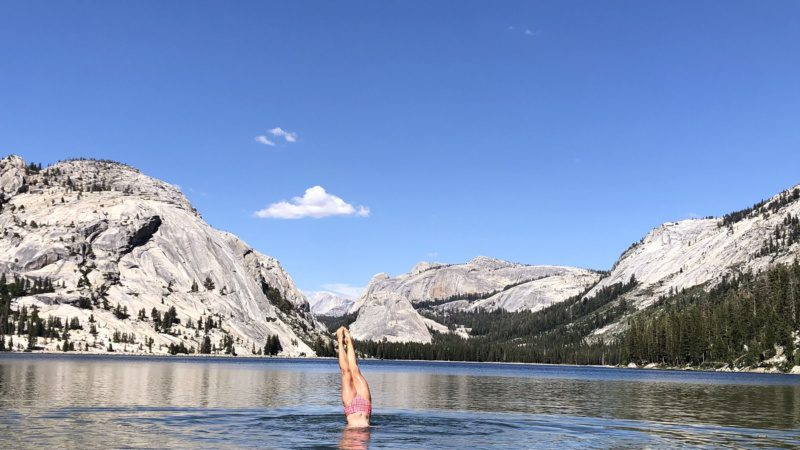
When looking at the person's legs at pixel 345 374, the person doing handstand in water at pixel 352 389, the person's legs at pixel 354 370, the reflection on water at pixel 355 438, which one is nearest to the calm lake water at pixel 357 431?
the reflection on water at pixel 355 438

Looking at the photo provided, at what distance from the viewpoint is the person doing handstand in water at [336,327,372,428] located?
134 ft

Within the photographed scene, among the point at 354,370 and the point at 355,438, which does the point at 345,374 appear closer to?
the point at 354,370

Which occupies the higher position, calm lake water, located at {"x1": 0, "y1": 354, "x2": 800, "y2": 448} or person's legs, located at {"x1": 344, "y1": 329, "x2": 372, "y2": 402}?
person's legs, located at {"x1": 344, "y1": 329, "x2": 372, "y2": 402}

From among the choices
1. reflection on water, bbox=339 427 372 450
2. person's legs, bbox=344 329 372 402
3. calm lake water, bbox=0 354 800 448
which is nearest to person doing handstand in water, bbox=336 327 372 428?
person's legs, bbox=344 329 372 402

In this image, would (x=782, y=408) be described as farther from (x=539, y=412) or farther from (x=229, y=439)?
(x=229, y=439)

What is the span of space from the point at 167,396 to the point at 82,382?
22.4m

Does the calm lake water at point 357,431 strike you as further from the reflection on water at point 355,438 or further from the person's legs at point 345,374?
the person's legs at point 345,374

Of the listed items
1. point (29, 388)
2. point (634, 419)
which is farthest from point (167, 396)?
point (634, 419)

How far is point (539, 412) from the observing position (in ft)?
210

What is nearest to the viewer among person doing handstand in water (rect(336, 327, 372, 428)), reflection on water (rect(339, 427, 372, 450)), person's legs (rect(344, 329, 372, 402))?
reflection on water (rect(339, 427, 372, 450))

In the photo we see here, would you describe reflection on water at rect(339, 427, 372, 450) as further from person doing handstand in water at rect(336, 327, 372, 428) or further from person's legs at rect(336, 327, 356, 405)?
person's legs at rect(336, 327, 356, 405)

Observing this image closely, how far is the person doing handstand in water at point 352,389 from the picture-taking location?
134 feet

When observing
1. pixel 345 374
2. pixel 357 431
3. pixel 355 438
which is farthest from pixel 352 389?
pixel 357 431

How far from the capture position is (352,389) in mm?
44594
